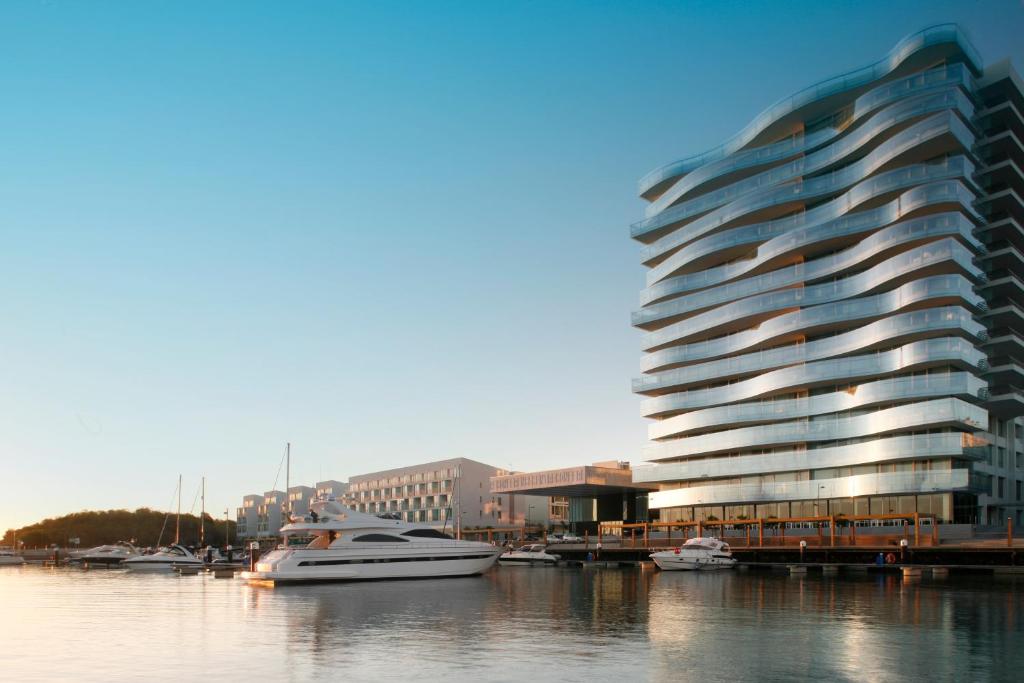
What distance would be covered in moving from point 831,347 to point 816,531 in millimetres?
17194

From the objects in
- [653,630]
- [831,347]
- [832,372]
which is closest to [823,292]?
[831,347]

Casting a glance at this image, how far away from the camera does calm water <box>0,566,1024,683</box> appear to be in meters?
20.8

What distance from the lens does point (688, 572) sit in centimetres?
6888

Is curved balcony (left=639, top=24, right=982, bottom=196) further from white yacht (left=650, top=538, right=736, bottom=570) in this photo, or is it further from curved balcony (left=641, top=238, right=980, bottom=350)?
white yacht (left=650, top=538, right=736, bottom=570)

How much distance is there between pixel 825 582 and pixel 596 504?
240ft

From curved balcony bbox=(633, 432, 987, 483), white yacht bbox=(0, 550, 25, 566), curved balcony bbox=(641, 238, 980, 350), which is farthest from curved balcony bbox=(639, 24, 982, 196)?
white yacht bbox=(0, 550, 25, 566)

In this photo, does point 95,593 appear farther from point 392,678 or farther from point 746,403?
point 746,403

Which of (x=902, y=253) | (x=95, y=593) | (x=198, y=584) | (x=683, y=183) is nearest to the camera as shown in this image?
(x=95, y=593)

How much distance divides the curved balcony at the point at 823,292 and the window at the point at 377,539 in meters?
51.3

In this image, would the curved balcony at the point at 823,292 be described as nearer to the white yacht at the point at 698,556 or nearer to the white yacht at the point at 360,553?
the white yacht at the point at 698,556

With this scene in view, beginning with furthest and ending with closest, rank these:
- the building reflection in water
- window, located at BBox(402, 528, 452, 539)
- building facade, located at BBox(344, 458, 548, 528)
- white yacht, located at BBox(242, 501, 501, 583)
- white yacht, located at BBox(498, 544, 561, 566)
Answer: building facade, located at BBox(344, 458, 548, 528)
white yacht, located at BBox(498, 544, 561, 566)
window, located at BBox(402, 528, 452, 539)
white yacht, located at BBox(242, 501, 501, 583)
the building reflection in water

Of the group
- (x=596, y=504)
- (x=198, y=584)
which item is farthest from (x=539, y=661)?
(x=596, y=504)

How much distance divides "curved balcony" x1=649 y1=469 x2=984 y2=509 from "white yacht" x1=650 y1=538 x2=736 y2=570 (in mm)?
20454

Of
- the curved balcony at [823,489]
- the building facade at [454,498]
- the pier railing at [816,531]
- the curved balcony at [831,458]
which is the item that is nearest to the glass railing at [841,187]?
the curved balcony at [831,458]
